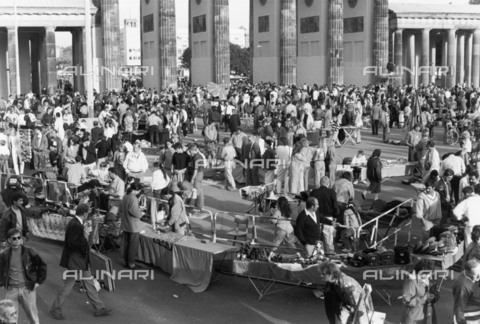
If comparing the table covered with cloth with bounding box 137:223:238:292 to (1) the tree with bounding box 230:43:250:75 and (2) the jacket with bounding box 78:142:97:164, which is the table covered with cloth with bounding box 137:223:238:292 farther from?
(1) the tree with bounding box 230:43:250:75

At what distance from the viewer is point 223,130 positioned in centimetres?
3597

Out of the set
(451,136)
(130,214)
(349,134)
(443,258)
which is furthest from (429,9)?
(443,258)

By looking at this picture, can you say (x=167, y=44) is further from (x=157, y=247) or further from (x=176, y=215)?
(x=157, y=247)

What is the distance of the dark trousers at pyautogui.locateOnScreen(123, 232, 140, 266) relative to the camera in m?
14.1

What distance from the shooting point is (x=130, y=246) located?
46.5 ft

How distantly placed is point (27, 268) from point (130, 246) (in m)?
4.04

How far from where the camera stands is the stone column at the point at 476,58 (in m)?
76.5

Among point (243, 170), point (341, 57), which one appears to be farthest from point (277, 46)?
point (243, 170)

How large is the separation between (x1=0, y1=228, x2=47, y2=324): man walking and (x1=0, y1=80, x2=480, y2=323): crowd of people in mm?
71

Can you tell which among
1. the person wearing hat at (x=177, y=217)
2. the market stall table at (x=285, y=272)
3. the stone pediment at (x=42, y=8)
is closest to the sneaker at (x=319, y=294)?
the market stall table at (x=285, y=272)

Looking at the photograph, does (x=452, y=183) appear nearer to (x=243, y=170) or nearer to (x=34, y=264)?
(x=243, y=170)

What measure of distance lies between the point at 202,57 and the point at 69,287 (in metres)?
42.9

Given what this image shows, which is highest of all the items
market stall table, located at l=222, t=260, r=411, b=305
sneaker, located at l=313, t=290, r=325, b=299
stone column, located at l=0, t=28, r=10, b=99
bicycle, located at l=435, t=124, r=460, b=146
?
stone column, located at l=0, t=28, r=10, b=99

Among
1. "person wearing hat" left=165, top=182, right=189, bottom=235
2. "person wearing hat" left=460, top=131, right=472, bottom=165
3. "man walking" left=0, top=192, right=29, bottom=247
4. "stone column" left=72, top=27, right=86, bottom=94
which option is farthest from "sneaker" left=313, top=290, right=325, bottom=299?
"stone column" left=72, top=27, right=86, bottom=94
